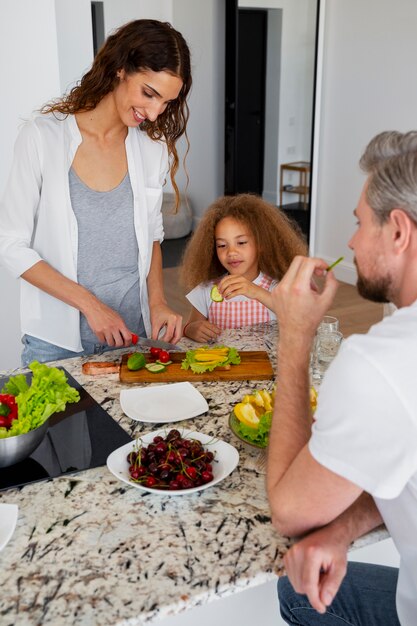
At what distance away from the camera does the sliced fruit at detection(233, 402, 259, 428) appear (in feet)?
5.17

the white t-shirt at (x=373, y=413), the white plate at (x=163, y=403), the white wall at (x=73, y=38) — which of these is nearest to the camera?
the white t-shirt at (x=373, y=413)

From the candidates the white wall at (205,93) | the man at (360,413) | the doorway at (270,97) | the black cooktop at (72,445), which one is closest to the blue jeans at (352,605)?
the man at (360,413)

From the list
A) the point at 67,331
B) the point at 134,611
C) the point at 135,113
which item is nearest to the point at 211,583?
the point at 134,611

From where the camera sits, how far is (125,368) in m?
1.98

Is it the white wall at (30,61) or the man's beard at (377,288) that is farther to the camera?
the white wall at (30,61)

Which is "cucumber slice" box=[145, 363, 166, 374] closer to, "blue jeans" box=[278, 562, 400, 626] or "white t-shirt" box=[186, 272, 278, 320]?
"blue jeans" box=[278, 562, 400, 626]

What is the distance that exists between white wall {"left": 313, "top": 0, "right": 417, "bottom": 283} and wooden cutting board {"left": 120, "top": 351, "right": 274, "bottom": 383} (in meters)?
4.01

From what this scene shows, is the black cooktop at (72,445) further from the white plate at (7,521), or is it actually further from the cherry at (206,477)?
the cherry at (206,477)

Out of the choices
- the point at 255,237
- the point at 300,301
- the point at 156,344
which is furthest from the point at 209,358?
the point at 255,237

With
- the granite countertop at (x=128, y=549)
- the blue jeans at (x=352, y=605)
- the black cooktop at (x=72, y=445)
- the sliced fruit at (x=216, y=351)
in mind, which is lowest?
the blue jeans at (x=352, y=605)

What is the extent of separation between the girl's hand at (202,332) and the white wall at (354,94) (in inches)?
145

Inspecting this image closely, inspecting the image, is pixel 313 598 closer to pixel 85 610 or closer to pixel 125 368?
pixel 85 610

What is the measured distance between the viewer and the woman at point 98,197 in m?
2.01

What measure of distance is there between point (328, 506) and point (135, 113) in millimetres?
1353
